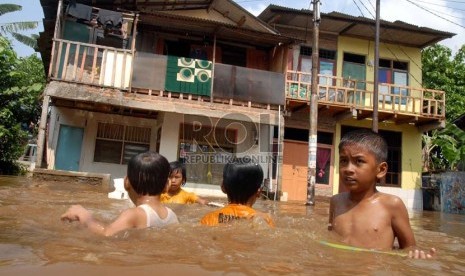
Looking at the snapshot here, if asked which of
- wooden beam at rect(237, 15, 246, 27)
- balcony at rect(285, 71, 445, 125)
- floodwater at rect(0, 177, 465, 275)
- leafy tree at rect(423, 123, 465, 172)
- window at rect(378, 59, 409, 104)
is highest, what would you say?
wooden beam at rect(237, 15, 246, 27)

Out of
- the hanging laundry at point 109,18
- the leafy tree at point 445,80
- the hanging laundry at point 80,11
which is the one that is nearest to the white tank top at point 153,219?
the hanging laundry at point 109,18

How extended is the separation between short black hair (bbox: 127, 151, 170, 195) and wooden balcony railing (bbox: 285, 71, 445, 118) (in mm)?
11121

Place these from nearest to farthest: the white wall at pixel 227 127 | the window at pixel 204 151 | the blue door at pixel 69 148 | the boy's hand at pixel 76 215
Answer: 1. the boy's hand at pixel 76 215
2. the blue door at pixel 69 148
3. the white wall at pixel 227 127
4. the window at pixel 204 151

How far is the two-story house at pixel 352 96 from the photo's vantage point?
14930 mm

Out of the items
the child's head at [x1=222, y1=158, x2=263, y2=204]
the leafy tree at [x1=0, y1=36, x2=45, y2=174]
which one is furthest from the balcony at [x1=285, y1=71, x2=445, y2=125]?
the child's head at [x1=222, y1=158, x2=263, y2=204]

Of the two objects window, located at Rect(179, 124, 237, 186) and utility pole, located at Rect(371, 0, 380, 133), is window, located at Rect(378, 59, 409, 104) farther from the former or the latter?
window, located at Rect(179, 124, 237, 186)

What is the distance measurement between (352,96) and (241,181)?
12585 mm

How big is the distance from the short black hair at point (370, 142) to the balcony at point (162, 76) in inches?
362

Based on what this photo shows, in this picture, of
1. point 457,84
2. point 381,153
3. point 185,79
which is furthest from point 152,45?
point 457,84

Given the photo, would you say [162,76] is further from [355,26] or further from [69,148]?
[355,26]

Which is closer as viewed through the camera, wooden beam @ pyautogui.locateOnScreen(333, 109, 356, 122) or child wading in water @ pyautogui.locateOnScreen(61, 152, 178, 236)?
child wading in water @ pyautogui.locateOnScreen(61, 152, 178, 236)

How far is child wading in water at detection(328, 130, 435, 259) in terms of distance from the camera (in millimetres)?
2850

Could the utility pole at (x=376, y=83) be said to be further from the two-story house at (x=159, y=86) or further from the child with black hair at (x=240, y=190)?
the child with black hair at (x=240, y=190)

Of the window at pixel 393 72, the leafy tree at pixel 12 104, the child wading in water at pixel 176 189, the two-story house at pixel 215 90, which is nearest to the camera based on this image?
the child wading in water at pixel 176 189
